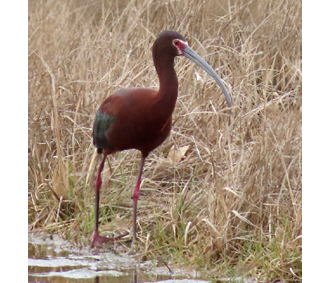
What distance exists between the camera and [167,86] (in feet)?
14.8

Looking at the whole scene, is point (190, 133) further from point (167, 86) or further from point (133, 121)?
point (167, 86)

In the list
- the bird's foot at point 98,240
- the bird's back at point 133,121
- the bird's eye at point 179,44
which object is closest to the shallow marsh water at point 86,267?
the bird's foot at point 98,240

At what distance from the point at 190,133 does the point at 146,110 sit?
3.25 ft

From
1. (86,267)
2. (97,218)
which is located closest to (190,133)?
(97,218)

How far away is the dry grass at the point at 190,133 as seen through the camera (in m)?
4.57

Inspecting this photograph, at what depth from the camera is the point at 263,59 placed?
5.86 metres

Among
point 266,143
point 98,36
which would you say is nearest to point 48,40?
point 98,36

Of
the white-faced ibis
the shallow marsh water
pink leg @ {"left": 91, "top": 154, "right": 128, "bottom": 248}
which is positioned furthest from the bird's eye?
the shallow marsh water

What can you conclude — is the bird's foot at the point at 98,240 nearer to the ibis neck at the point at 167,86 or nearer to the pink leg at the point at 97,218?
the pink leg at the point at 97,218

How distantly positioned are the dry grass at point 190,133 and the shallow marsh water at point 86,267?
A: 103 millimetres

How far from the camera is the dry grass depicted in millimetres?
4566

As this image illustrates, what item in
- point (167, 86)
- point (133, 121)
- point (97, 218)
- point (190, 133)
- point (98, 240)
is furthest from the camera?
point (190, 133)

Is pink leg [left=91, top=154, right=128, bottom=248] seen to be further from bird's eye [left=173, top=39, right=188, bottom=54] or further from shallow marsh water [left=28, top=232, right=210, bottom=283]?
bird's eye [left=173, top=39, right=188, bottom=54]

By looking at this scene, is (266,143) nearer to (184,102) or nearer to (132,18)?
(184,102)
